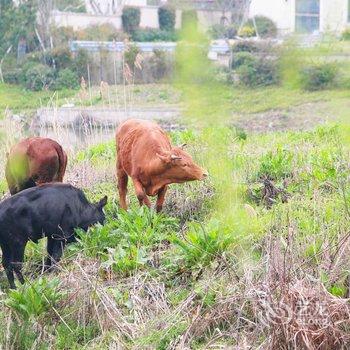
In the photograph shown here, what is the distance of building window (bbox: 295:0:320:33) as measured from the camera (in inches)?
120

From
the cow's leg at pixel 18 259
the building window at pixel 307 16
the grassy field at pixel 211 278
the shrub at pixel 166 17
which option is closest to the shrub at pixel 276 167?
the grassy field at pixel 211 278

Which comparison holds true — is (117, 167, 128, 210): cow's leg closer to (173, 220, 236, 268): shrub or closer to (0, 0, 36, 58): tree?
(0, 0, 36, 58): tree

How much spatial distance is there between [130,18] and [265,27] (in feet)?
5.46

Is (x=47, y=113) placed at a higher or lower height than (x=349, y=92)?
lower

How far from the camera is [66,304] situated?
5820mm

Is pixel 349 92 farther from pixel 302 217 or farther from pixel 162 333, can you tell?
pixel 302 217

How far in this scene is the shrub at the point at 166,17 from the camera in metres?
3.37

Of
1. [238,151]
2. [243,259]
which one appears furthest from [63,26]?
[243,259]

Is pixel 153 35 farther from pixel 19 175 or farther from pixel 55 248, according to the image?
pixel 19 175

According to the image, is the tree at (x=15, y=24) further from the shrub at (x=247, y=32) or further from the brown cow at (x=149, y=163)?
the shrub at (x=247, y=32)

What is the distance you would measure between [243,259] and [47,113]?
6476 millimetres

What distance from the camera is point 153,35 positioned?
4.36m

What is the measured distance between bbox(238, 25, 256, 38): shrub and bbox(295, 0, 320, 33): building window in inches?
11.0

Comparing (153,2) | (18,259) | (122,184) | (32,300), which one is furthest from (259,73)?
(122,184)
